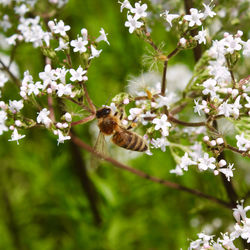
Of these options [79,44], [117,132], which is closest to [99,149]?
[117,132]

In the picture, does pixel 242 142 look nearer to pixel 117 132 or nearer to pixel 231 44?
pixel 231 44

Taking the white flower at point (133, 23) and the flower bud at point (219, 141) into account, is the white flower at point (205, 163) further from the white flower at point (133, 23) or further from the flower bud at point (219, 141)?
the white flower at point (133, 23)

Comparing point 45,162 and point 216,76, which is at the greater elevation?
point 216,76

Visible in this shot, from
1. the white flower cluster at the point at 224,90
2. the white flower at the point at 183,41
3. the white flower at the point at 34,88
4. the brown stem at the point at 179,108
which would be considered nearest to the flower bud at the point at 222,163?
the white flower cluster at the point at 224,90

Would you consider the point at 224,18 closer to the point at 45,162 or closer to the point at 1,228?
the point at 45,162

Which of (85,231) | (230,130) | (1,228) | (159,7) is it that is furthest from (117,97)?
(1,228)
